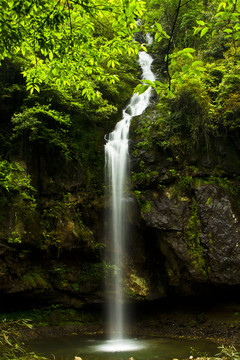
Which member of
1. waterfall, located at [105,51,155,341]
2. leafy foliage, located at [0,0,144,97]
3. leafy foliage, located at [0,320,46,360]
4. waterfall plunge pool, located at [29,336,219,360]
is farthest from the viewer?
waterfall, located at [105,51,155,341]

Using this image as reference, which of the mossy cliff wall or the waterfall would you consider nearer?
the mossy cliff wall

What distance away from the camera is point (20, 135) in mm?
10797

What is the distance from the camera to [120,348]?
27.1 feet

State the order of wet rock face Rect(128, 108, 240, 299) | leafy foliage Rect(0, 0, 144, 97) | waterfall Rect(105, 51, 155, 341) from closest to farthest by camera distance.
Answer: leafy foliage Rect(0, 0, 144, 97) < wet rock face Rect(128, 108, 240, 299) < waterfall Rect(105, 51, 155, 341)

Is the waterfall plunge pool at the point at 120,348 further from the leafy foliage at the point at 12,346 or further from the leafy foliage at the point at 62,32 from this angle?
the leafy foliage at the point at 62,32

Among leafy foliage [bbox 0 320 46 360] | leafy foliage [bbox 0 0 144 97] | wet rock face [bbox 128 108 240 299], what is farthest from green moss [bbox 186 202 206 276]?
leafy foliage [bbox 0 320 46 360]

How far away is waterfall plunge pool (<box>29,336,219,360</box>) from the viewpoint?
23.9 ft

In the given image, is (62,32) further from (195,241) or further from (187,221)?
(195,241)

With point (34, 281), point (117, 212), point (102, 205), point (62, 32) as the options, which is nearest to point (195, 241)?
point (117, 212)

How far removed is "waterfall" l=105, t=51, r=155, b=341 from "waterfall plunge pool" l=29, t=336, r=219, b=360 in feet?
3.28

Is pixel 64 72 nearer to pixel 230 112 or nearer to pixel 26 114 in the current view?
pixel 26 114

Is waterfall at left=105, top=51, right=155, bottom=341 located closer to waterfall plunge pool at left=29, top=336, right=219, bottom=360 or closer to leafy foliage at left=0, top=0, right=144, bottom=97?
waterfall plunge pool at left=29, top=336, right=219, bottom=360

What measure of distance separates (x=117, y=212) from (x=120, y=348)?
14.7 feet

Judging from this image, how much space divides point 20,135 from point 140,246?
5.96 meters
